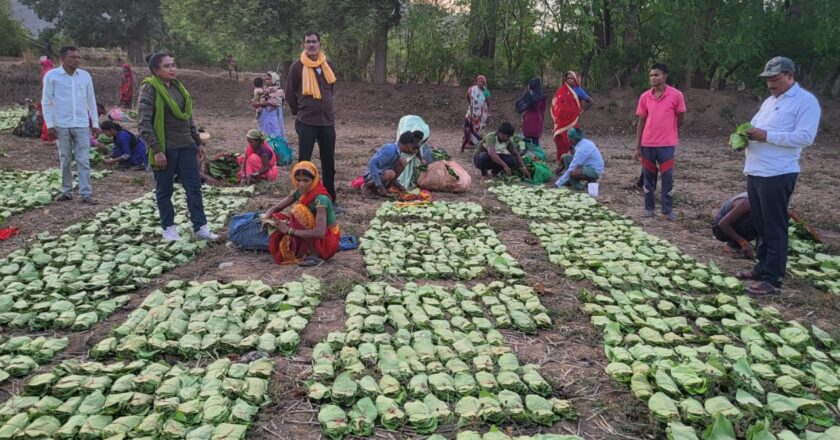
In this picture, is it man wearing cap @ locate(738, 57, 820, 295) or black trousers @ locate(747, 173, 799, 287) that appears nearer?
man wearing cap @ locate(738, 57, 820, 295)

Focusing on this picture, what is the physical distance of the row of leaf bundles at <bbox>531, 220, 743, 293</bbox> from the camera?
4.90 meters

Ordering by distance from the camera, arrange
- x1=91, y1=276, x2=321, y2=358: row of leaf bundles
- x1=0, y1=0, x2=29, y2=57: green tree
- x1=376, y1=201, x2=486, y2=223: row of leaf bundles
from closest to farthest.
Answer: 1. x1=91, y1=276, x2=321, y2=358: row of leaf bundles
2. x1=376, y1=201, x2=486, y2=223: row of leaf bundles
3. x1=0, y1=0, x2=29, y2=57: green tree

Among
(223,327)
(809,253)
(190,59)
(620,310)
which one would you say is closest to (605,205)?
(809,253)

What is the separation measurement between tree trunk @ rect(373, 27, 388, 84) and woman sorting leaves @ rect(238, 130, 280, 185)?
11.4 meters

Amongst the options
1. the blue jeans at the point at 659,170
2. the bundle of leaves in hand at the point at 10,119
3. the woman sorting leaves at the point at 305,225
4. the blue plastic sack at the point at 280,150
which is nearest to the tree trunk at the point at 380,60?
the blue plastic sack at the point at 280,150

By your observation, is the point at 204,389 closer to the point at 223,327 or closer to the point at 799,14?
the point at 223,327

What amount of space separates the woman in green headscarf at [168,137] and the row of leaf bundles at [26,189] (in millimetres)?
2236

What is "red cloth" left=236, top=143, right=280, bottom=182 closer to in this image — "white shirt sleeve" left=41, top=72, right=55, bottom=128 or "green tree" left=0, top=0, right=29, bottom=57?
"white shirt sleeve" left=41, top=72, right=55, bottom=128

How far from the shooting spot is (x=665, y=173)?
6941 mm

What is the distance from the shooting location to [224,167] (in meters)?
8.91

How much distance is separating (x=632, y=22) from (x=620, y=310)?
49.8 feet

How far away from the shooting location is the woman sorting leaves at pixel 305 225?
5.10 m

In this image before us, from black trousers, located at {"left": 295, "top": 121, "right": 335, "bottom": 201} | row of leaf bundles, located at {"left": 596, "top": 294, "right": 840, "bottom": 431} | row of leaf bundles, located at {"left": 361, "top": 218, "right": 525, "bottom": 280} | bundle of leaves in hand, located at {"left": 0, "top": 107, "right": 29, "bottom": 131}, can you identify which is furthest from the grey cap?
bundle of leaves in hand, located at {"left": 0, "top": 107, "right": 29, "bottom": 131}

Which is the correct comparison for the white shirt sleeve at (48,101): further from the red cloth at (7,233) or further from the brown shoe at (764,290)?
the brown shoe at (764,290)
